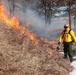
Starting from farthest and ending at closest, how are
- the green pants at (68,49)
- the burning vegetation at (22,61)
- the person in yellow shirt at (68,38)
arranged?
the green pants at (68,49), the person in yellow shirt at (68,38), the burning vegetation at (22,61)

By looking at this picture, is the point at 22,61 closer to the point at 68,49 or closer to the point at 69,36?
the point at 69,36

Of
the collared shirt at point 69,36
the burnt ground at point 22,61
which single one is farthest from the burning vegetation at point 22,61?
the collared shirt at point 69,36

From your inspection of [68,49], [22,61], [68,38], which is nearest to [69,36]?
[68,38]

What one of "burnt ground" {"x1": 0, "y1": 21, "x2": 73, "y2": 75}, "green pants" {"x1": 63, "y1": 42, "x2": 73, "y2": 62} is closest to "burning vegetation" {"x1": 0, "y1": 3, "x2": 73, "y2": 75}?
"burnt ground" {"x1": 0, "y1": 21, "x2": 73, "y2": 75}

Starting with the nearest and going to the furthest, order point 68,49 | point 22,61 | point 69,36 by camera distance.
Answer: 1. point 22,61
2. point 69,36
3. point 68,49

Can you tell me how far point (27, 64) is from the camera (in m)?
7.98

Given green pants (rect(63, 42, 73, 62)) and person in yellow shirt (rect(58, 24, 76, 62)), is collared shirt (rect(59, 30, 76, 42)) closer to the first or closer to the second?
person in yellow shirt (rect(58, 24, 76, 62))

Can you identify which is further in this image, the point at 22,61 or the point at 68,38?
the point at 68,38

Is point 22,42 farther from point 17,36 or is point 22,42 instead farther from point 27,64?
point 27,64

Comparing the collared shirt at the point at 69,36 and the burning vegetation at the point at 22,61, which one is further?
the collared shirt at the point at 69,36

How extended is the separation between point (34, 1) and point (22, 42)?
1485 inches

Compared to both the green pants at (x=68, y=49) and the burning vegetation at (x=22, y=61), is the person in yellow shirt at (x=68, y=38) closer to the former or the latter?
the green pants at (x=68, y=49)

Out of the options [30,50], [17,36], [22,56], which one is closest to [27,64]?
[22,56]

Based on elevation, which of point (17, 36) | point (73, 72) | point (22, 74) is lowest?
point (73, 72)
